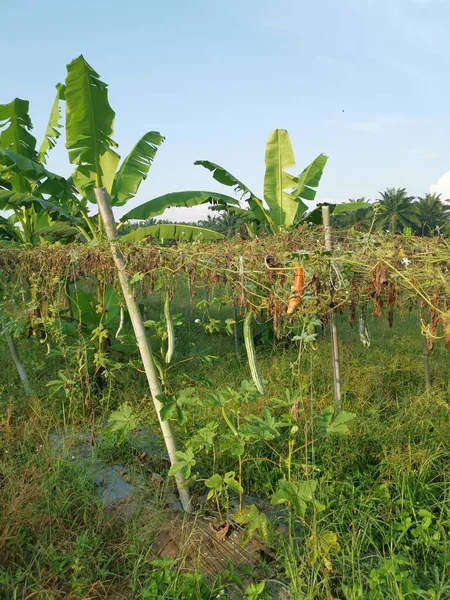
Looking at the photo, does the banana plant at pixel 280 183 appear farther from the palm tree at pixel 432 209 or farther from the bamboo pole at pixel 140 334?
the palm tree at pixel 432 209

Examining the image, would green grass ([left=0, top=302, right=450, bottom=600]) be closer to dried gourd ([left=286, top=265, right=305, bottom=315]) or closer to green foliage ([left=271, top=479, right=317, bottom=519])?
green foliage ([left=271, top=479, right=317, bottom=519])

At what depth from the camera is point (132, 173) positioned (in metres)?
5.61

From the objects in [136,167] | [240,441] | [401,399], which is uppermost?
[136,167]

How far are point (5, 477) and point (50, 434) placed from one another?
0.99 metres

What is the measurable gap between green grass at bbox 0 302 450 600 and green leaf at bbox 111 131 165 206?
89.9 inches

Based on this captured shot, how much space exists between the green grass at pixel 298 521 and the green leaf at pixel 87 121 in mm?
2484

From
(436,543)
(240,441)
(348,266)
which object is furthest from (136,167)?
(436,543)

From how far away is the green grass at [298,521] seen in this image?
229 centimetres

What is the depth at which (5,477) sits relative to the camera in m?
3.07

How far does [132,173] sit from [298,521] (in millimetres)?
4212

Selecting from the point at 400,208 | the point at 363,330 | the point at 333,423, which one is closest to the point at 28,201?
the point at 363,330

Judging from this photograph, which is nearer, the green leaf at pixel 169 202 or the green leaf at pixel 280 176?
the green leaf at pixel 169 202

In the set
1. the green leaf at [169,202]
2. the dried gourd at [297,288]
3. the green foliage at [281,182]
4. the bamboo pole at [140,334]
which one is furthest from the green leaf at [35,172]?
the dried gourd at [297,288]

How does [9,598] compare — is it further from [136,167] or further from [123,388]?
[136,167]
